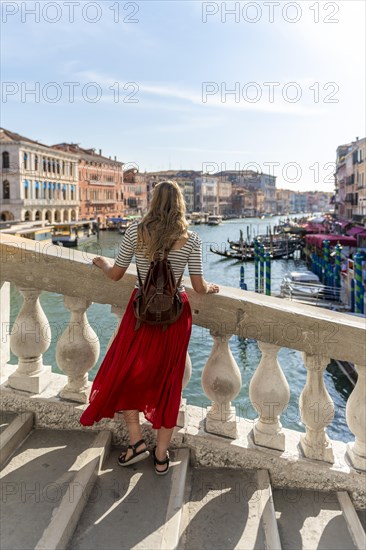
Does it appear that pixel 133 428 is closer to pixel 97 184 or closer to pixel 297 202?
pixel 97 184

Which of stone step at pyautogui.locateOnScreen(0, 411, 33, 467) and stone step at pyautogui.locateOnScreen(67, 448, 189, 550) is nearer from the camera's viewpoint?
stone step at pyautogui.locateOnScreen(67, 448, 189, 550)

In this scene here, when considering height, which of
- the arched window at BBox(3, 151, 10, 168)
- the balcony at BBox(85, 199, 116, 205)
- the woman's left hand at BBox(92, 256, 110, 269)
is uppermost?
the arched window at BBox(3, 151, 10, 168)

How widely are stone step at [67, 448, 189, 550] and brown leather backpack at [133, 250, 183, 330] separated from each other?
1.90 ft

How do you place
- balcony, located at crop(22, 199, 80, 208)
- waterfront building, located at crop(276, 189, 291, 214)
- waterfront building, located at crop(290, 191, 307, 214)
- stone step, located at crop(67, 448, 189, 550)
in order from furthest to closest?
waterfront building, located at crop(290, 191, 307, 214)
waterfront building, located at crop(276, 189, 291, 214)
balcony, located at crop(22, 199, 80, 208)
stone step, located at crop(67, 448, 189, 550)

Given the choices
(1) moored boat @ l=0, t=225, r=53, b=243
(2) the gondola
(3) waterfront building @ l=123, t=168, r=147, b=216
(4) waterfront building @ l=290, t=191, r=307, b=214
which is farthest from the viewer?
(4) waterfront building @ l=290, t=191, r=307, b=214

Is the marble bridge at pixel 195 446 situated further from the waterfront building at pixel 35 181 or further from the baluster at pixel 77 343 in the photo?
the waterfront building at pixel 35 181

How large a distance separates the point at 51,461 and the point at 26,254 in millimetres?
803

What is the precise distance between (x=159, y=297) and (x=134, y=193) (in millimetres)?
70454

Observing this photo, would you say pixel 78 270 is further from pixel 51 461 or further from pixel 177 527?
pixel 177 527

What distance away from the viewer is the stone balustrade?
1722 mm

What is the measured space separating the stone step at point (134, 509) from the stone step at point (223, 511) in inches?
2.5

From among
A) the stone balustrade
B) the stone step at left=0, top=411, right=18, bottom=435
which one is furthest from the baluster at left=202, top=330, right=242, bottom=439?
the stone step at left=0, top=411, right=18, bottom=435

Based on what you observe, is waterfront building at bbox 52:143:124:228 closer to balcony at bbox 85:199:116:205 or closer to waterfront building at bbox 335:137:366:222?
balcony at bbox 85:199:116:205

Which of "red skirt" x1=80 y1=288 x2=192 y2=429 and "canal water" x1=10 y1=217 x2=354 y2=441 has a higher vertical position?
"red skirt" x1=80 y1=288 x2=192 y2=429
